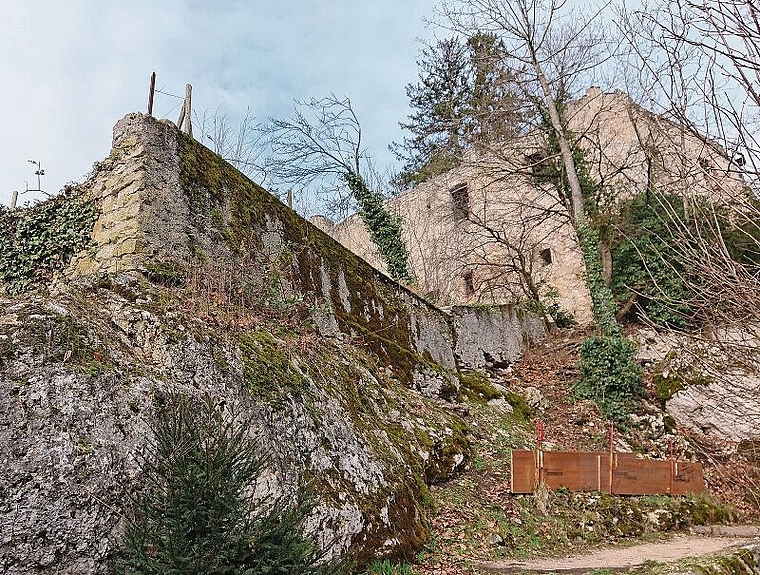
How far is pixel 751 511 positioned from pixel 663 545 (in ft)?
9.05

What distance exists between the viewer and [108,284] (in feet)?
19.1

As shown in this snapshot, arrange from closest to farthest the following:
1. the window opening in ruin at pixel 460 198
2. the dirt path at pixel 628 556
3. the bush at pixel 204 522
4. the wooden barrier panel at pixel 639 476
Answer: the bush at pixel 204 522 → the dirt path at pixel 628 556 → the wooden barrier panel at pixel 639 476 → the window opening in ruin at pixel 460 198

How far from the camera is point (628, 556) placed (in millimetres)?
6719

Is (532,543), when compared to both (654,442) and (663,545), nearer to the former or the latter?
(663,545)

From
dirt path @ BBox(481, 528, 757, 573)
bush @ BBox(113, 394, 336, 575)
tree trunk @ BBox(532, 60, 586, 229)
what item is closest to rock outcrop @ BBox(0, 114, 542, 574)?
bush @ BBox(113, 394, 336, 575)

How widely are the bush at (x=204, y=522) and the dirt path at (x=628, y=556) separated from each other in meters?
3.29

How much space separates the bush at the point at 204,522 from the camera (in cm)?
296

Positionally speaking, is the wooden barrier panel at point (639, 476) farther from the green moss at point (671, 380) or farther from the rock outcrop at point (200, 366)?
the green moss at point (671, 380)

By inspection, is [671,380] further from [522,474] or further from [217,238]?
[217,238]

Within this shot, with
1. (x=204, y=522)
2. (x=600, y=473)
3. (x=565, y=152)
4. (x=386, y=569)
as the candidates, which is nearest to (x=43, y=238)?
(x=386, y=569)

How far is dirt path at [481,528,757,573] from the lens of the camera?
6020mm

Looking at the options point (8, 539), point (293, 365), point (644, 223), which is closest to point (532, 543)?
point (293, 365)

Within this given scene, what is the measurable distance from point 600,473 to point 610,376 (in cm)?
370

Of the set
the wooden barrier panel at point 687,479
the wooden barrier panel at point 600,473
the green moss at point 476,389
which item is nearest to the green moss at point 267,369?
the wooden barrier panel at point 600,473
